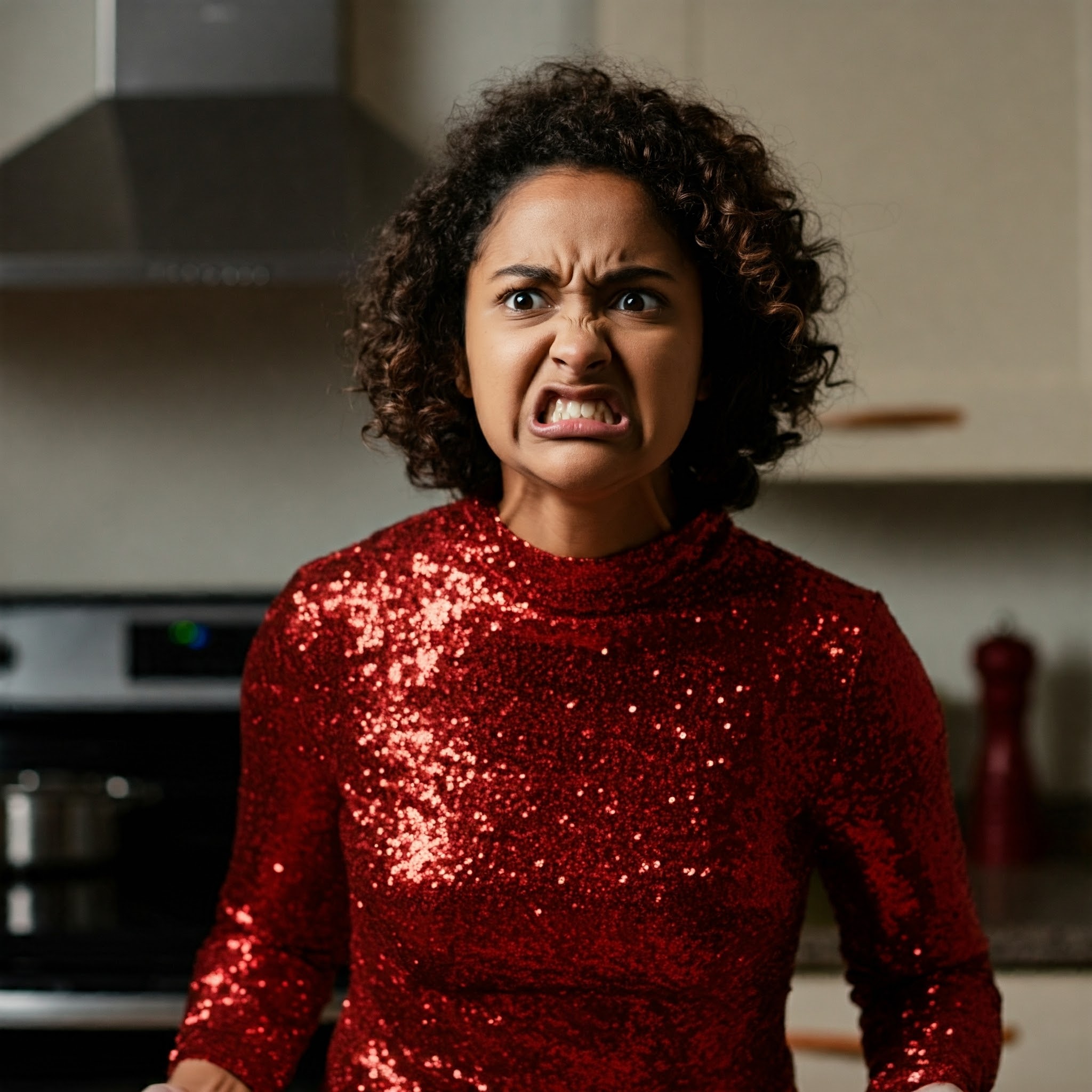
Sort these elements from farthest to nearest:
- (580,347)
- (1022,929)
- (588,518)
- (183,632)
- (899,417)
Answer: (183,632)
(899,417)
(1022,929)
(588,518)
(580,347)

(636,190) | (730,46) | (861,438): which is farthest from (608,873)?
(730,46)

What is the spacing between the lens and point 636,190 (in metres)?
Answer: 0.74

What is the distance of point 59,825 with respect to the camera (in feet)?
5.66

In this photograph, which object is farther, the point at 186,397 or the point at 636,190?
the point at 186,397

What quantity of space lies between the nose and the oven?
40.0 inches

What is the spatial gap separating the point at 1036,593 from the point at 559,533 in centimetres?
139

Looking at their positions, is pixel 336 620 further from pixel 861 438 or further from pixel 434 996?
pixel 861 438

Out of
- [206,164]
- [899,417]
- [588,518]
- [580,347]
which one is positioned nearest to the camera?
[580,347]

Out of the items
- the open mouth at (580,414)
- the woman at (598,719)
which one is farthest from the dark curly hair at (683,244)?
the open mouth at (580,414)

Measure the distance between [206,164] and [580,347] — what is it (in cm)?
123

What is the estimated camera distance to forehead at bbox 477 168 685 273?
0.73m

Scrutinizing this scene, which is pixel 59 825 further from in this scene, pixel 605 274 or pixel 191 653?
pixel 605 274

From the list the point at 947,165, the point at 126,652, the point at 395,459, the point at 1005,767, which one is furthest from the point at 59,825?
the point at 947,165

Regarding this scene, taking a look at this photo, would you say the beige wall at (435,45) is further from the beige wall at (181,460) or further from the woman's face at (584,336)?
Answer: the woman's face at (584,336)
